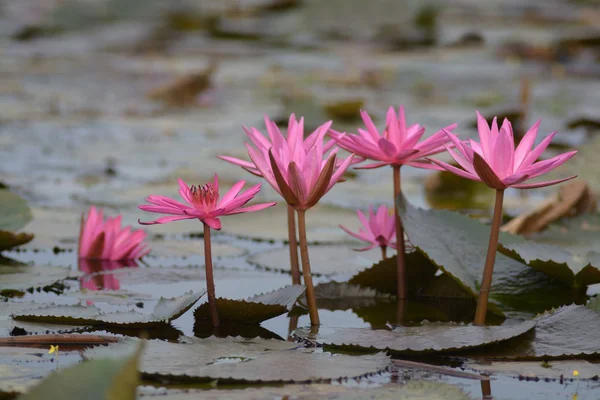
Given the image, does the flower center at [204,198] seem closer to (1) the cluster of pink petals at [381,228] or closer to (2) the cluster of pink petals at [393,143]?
(2) the cluster of pink petals at [393,143]

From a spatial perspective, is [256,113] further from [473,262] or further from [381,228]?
[473,262]

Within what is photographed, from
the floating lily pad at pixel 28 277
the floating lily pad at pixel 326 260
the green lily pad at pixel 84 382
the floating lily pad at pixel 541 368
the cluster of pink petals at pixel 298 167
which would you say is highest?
the cluster of pink petals at pixel 298 167

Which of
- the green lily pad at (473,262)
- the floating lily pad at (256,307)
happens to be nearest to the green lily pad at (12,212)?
the floating lily pad at (256,307)

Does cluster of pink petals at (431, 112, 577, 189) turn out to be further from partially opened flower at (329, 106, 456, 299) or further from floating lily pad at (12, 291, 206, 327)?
floating lily pad at (12, 291, 206, 327)

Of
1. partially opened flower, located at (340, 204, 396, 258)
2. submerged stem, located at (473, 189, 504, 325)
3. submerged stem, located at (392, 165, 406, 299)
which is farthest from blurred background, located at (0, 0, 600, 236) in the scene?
submerged stem, located at (473, 189, 504, 325)

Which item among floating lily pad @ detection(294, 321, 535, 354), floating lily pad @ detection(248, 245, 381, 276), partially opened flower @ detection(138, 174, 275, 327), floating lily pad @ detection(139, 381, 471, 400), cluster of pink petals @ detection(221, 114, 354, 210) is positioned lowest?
floating lily pad @ detection(139, 381, 471, 400)

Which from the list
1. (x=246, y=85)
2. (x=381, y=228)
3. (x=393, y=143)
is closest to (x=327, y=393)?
(x=393, y=143)
